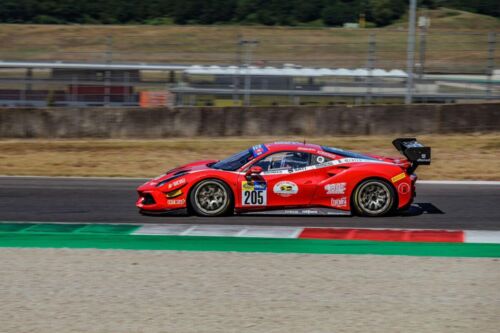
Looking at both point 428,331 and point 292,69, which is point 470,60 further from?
point 428,331

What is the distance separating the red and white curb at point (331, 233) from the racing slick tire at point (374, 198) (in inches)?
26.9

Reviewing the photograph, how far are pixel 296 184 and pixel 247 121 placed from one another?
8369 millimetres

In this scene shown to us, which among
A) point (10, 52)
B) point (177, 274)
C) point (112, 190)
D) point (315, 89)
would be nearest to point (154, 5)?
point (10, 52)

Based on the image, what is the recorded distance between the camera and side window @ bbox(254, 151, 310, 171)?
443 inches

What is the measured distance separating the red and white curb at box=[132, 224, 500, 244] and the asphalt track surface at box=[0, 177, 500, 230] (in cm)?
28

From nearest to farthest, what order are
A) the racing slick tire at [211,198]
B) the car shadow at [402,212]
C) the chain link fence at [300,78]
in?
the racing slick tire at [211,198]
the car shadow at [402,212]
the chain link fence at [300,78]

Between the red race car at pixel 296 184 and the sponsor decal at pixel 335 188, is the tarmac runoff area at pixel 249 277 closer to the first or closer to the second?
the red race car at pixel 296 184

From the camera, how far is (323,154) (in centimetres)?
1134

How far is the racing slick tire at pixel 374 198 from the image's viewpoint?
11211mm

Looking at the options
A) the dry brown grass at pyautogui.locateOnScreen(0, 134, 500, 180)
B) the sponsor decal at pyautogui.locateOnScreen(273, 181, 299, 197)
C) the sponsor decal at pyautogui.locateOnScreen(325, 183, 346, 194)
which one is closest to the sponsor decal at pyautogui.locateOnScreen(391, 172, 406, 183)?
the sponsor decal at pyautogui.locateOnScreen(325, 183, 346, 194)

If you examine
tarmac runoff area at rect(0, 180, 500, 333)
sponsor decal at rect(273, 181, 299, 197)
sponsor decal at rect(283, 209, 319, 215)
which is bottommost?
tarmac runoff area at rect(0, 180, 500, 333)

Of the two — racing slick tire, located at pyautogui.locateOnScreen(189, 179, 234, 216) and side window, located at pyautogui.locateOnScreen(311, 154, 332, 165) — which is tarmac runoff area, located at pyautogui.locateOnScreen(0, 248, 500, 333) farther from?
side window, located at pyautogui.locateOnScreen(311, 154, 332, 165)

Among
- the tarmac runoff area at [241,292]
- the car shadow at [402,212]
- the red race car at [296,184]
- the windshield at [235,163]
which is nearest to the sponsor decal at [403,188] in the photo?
the red race car at [296,184]

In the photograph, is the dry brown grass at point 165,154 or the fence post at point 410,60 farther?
the fence post at point 410,60
